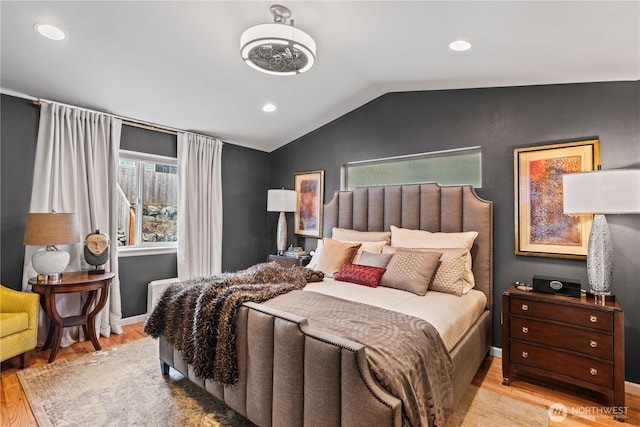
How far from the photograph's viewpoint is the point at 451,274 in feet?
8.62

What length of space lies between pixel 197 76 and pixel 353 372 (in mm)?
2954

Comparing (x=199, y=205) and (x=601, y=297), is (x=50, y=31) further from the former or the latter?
(x=601, y=297)

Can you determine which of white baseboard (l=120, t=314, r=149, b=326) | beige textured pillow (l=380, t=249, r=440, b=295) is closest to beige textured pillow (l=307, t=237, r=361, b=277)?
beige textured pillow (l=380, t=249, r=440, b=295)

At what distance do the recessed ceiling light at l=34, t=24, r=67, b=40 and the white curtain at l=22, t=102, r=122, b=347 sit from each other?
3.38 feet

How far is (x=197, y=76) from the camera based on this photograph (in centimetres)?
300

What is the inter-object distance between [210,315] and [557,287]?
8.31 ft

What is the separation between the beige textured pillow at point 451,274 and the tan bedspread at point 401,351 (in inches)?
35.7

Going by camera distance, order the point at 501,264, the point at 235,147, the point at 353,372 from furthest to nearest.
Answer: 1. the point at 235,147
2. the point at 501,264
3. the point at 353,372

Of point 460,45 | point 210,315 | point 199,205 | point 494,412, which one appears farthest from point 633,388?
point 199,205

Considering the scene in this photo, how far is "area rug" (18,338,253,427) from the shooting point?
1.96 meters

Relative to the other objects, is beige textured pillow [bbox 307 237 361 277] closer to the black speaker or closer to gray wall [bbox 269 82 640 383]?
gray wall [bbox 269 82 640 383]

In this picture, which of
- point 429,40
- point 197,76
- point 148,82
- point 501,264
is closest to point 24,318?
point 148,82

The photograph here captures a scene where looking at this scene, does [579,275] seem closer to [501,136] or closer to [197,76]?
[501,136]

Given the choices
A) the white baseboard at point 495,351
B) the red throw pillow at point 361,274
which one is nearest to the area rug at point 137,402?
the white baseboard at point 495,351
